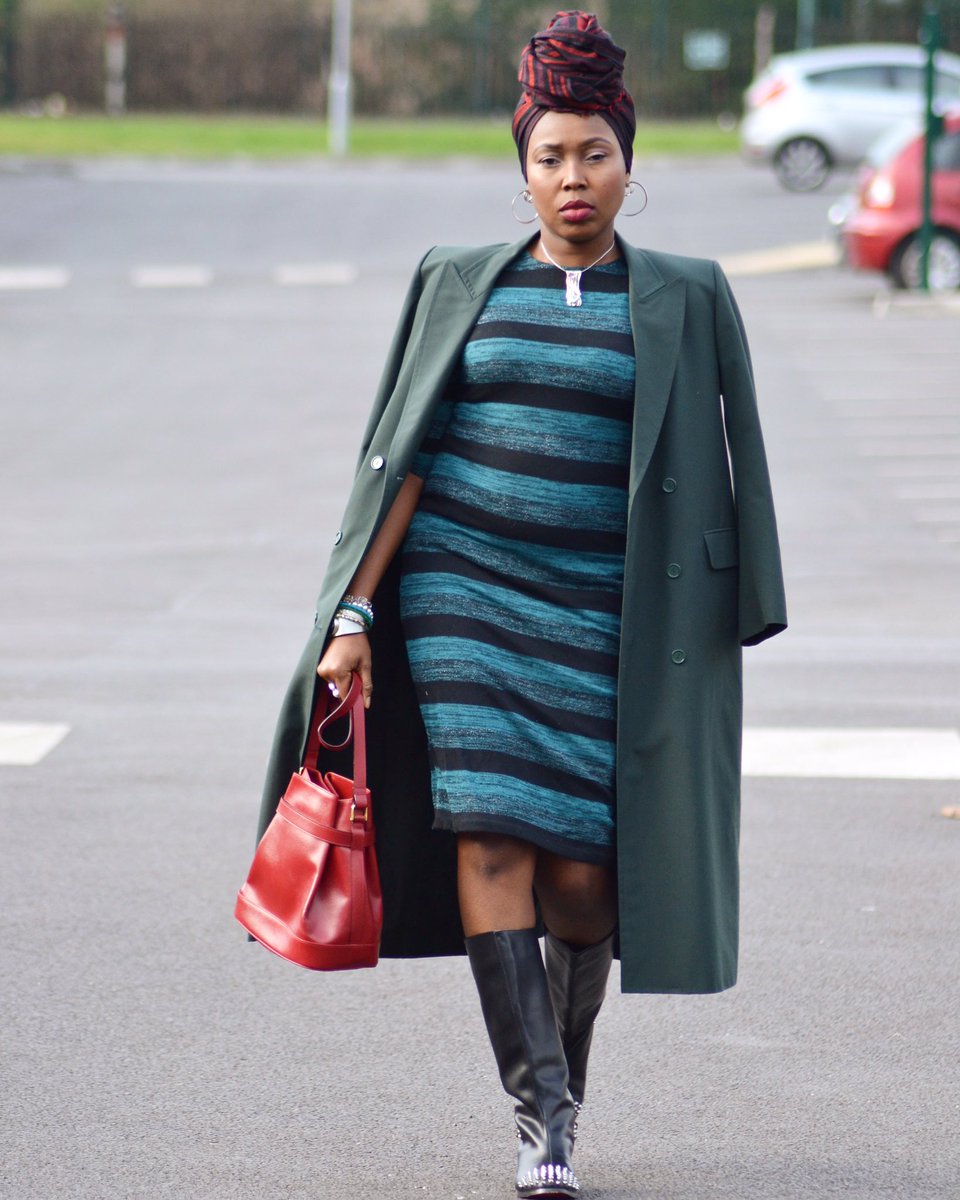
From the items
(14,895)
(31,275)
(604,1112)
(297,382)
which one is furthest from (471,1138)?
(31,275)

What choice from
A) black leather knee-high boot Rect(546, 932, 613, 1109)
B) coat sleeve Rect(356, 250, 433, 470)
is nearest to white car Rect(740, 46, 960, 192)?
coat sleeve Rect(356, 250, 433, 470)

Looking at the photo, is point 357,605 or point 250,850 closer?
point 357,605

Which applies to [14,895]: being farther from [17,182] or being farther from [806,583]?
[17,182]

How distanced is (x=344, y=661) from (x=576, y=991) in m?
0.72

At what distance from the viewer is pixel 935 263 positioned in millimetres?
18828

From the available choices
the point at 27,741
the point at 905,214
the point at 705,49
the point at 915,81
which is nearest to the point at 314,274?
the point at 905,214

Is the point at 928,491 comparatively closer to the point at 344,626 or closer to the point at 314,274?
the point at 344,626

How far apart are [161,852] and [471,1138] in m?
2.04

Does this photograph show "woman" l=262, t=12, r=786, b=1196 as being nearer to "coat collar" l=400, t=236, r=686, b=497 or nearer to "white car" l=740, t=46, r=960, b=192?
"coat collar" l=400, t=236, r=686, b=497

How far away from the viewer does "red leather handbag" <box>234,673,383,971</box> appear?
11.1 ft

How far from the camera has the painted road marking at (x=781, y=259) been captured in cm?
2119

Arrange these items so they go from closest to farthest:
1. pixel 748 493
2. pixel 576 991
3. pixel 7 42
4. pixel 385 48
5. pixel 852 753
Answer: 1. pixel 748 493
2. pixel 576 991
3. pixel 852 753
4. pixel 7 42
5. pixel 385 48

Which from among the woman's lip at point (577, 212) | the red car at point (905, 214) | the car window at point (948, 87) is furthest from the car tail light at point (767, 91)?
the woman's lip at point (577, 212)

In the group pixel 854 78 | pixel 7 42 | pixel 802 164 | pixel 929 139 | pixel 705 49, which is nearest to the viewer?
pixel 929 139
